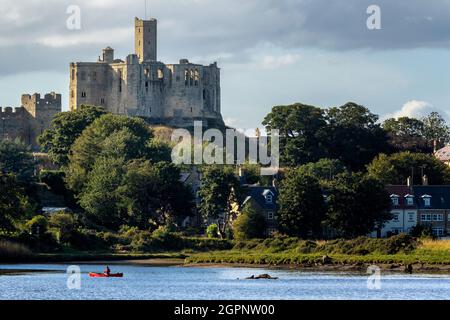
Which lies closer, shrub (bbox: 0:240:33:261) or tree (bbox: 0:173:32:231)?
shrub (bbox: 0:240:33:261)

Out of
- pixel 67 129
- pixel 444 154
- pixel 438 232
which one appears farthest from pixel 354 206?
pixel 444 154

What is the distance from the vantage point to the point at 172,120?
154m

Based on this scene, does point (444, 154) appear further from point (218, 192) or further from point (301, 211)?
point (301, 211)

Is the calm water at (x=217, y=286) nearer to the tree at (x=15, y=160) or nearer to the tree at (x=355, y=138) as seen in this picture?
the tree at (x=15, y=160)

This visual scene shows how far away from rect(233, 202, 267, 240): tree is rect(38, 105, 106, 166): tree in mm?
31755

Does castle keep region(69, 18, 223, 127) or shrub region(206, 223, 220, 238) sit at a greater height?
castle keep region(69, 18, 223, 127)

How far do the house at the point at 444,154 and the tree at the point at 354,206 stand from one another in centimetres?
3931

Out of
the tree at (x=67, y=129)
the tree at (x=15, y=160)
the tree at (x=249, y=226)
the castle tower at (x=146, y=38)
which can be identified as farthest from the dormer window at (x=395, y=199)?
the castle tower at (x=146, y=38)

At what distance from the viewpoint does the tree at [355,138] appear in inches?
5192

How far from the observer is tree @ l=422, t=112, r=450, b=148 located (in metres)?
153

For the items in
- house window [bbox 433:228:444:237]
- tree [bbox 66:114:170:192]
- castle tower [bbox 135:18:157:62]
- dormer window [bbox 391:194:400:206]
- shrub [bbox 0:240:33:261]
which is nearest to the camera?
shrub [bbox 0:240:33:261]

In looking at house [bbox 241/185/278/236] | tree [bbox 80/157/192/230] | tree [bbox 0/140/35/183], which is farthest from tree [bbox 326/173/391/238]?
tree [bbox 0/140/35/183]

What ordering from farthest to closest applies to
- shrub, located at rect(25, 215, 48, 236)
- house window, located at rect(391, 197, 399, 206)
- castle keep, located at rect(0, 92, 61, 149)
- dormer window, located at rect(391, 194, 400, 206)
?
castle keep, located at rect(0, 92, 61, 149) < dormer window, located at rect(391, 194, 400, 206) < house window, located at rect(391, 197, 399, 206) < shrub, located at rect(25, 215, 48, 236)

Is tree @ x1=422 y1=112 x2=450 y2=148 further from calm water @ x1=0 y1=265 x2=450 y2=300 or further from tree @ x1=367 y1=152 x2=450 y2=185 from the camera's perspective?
calm water @ x1=0 y1=265 x2=450 y2=300
